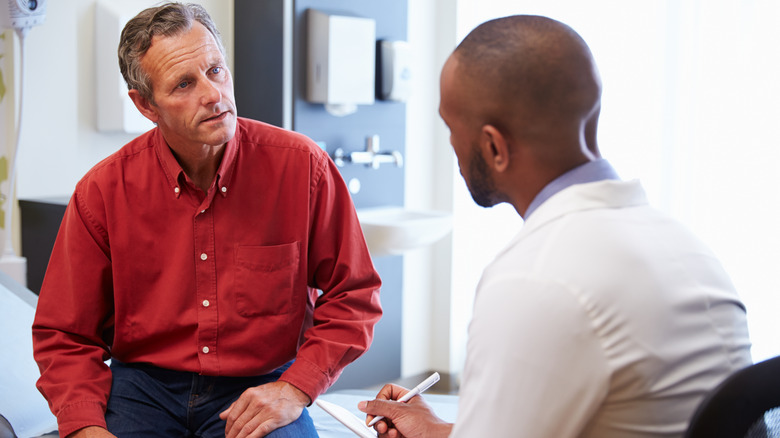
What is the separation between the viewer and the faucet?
9.30 feet

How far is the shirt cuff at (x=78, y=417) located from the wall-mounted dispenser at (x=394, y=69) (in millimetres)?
1839

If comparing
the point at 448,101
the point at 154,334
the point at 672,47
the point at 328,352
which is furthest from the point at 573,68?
the point at 672,47

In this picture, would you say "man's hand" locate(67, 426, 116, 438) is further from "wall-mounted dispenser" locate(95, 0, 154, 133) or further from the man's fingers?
"wall-mounted dispenser" locate(95, 0, 154, 133)

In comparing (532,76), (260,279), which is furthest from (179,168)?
(532,76)

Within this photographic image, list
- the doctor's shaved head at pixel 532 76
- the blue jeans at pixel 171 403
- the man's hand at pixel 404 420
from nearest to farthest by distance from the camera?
the doctor's shaved head at pixel 532 76 < the man's hand at pixel 404 420 < the blue jeans at pixel 171 403

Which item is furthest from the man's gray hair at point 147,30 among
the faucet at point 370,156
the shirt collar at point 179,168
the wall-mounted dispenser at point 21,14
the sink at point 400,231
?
the faucet at point 370,156

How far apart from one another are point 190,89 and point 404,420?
738 millimetres

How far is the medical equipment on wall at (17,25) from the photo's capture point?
2123 millimetres

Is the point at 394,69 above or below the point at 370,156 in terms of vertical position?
above

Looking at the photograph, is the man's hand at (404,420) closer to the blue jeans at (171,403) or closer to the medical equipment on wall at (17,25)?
the blue jeans at (171,403)

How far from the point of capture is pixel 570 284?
771 mm

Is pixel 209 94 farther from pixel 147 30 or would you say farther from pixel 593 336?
pixel 593 336

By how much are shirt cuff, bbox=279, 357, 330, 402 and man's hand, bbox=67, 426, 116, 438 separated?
318 mm

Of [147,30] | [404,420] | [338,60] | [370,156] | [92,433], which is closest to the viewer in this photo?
[404,420]
